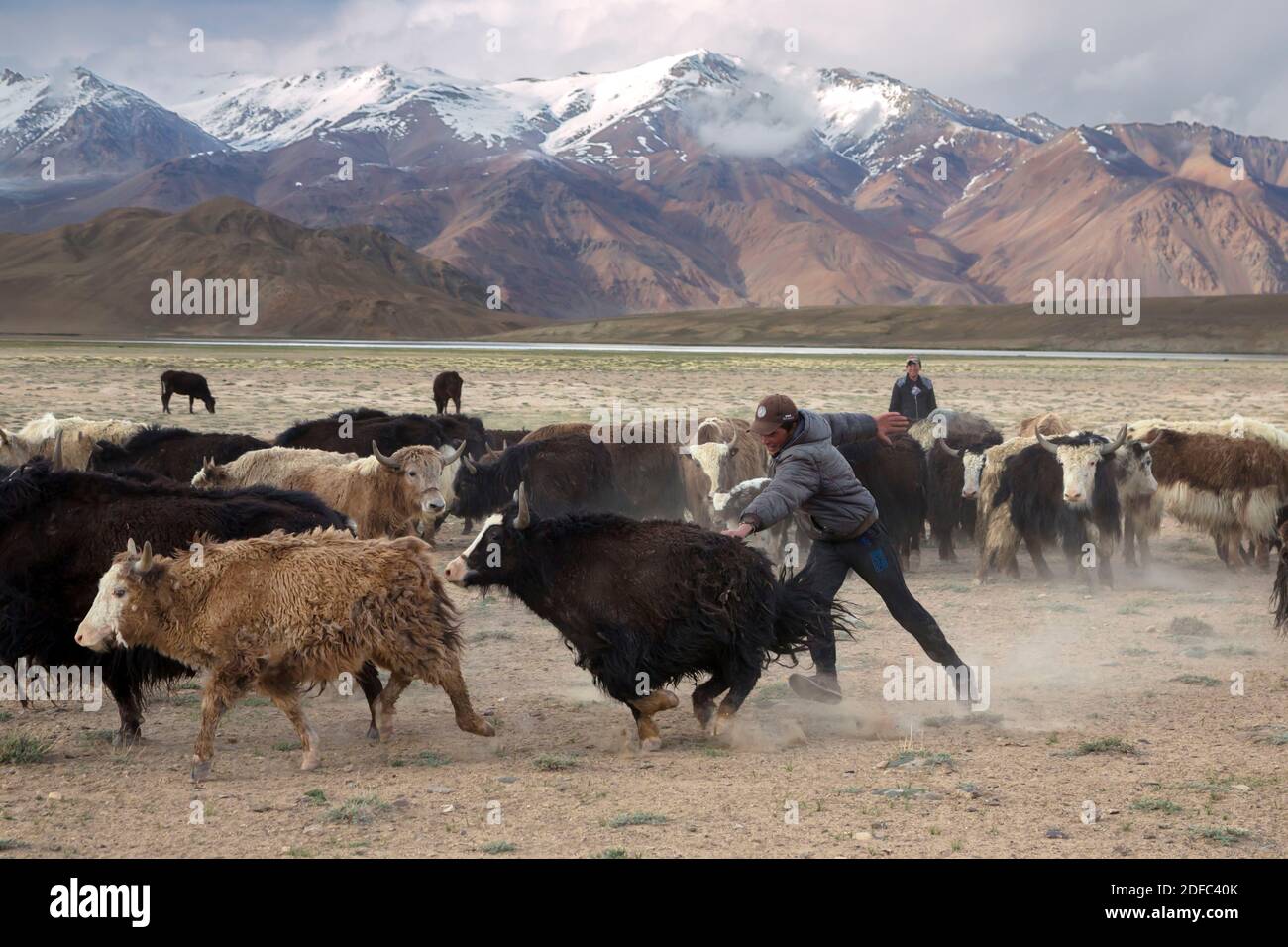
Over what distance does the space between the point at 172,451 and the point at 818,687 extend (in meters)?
7.70

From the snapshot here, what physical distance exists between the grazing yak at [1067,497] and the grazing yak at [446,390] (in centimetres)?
2085

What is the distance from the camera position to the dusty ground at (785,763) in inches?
219

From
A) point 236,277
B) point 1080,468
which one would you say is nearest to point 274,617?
point 1080,468

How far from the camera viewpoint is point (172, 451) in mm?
12992

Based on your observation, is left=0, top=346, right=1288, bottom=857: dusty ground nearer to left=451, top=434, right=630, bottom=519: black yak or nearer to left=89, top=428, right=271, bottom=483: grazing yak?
left=451, top=434, right=630, bottom=519: black yak

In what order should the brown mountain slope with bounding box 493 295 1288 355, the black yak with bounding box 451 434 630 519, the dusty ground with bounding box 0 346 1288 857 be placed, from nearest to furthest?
the dusty ground with bounding box 0 346 1288 857 → the black yak with bounding box 451 434 630 519 → the brown mountain slope with bounding box 493 295 1288 355

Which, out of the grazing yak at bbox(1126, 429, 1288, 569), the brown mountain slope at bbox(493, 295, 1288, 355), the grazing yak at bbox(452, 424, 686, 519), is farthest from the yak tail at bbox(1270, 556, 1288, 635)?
the brown mountain slope at bbox(493, 295, 1288, 355)

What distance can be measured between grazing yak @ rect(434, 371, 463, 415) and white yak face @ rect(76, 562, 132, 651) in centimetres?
2526

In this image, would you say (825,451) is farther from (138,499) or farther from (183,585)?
(138,499)

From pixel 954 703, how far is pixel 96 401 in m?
28.7

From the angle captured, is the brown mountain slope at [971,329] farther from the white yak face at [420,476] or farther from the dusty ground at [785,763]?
the dusty ground at [785,763]

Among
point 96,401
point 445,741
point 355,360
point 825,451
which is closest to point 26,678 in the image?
point 445,741

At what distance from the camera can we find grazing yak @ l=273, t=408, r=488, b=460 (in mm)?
14594

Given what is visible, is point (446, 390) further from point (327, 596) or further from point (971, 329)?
point (971, 329)
